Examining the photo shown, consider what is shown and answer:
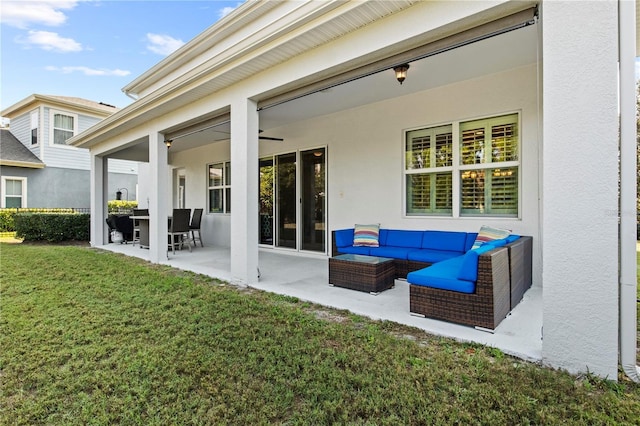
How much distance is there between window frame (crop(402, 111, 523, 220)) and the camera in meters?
4.91

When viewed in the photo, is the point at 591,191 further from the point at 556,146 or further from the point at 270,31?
the point at 270,31

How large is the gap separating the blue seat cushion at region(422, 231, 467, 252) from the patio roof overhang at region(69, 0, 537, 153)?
238cm

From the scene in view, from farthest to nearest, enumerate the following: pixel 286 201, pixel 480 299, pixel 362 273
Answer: pixel 286 201 → pixel 362 273 → pixel 480 299

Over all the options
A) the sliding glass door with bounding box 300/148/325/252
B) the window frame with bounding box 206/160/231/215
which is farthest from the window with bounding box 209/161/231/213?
the sliding glass door with bounding box 300/148/325/252

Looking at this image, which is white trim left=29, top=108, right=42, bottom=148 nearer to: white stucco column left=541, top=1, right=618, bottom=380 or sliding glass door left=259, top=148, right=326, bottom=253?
sliding glass door left=259, top=148, right=326, bottom=253

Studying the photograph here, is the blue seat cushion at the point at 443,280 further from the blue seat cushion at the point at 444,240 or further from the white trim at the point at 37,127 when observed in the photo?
the white trim at the point at 37,127

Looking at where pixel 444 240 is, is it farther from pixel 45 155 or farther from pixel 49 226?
pixel 45 155

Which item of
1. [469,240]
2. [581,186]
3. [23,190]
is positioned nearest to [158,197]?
[469,240]

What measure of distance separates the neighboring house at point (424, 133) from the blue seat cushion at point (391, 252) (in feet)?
2.45

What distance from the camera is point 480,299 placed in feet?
10.1

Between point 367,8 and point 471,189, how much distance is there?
3.31 m

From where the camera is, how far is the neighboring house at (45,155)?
1390cm

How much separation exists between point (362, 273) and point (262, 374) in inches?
92.4

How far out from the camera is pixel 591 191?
2273 mm
